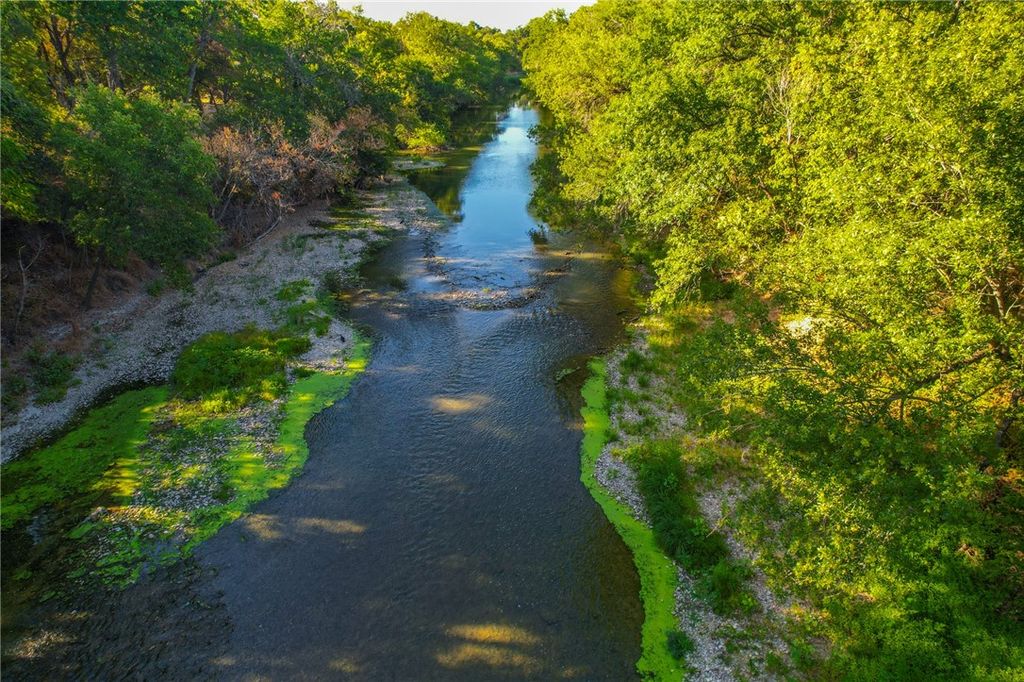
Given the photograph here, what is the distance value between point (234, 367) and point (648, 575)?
23.3m

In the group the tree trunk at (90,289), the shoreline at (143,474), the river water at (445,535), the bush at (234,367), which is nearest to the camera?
the river water at (445,535)

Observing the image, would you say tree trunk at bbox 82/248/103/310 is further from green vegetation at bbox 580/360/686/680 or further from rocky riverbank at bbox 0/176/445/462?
green vegetation at bbox 580/360/686/680

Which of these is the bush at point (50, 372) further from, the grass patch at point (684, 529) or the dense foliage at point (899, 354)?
the dense foliage at point (899, 354)

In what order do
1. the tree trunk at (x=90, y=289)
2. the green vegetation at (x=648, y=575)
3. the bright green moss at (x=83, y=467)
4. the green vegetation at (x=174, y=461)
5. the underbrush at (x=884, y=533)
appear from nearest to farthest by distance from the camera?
the underbrush at (x=884, y=533), the green vegetation at (x=648, y=575), the green vegetation at (x=174, y=461), the bright green moss at (x=83, y=467), the tree trunk at (x=90, y=289)

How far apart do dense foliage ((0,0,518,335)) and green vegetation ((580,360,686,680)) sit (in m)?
27.1

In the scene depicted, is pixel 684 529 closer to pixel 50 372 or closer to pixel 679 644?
pixel 679 644

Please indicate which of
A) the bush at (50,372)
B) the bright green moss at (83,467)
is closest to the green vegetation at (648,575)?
the bright green moss at (83,467)

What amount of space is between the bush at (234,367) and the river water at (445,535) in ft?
14.0

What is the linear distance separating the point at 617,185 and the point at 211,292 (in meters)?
29.3

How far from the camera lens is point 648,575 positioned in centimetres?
1820

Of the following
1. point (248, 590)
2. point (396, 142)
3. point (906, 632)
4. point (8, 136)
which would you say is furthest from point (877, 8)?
point (396, 142)

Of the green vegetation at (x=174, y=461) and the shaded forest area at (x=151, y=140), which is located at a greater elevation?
the shaded forest area at (x=151, y=140)

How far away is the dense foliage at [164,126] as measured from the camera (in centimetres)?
2680

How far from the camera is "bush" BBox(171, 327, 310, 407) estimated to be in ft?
85.8
